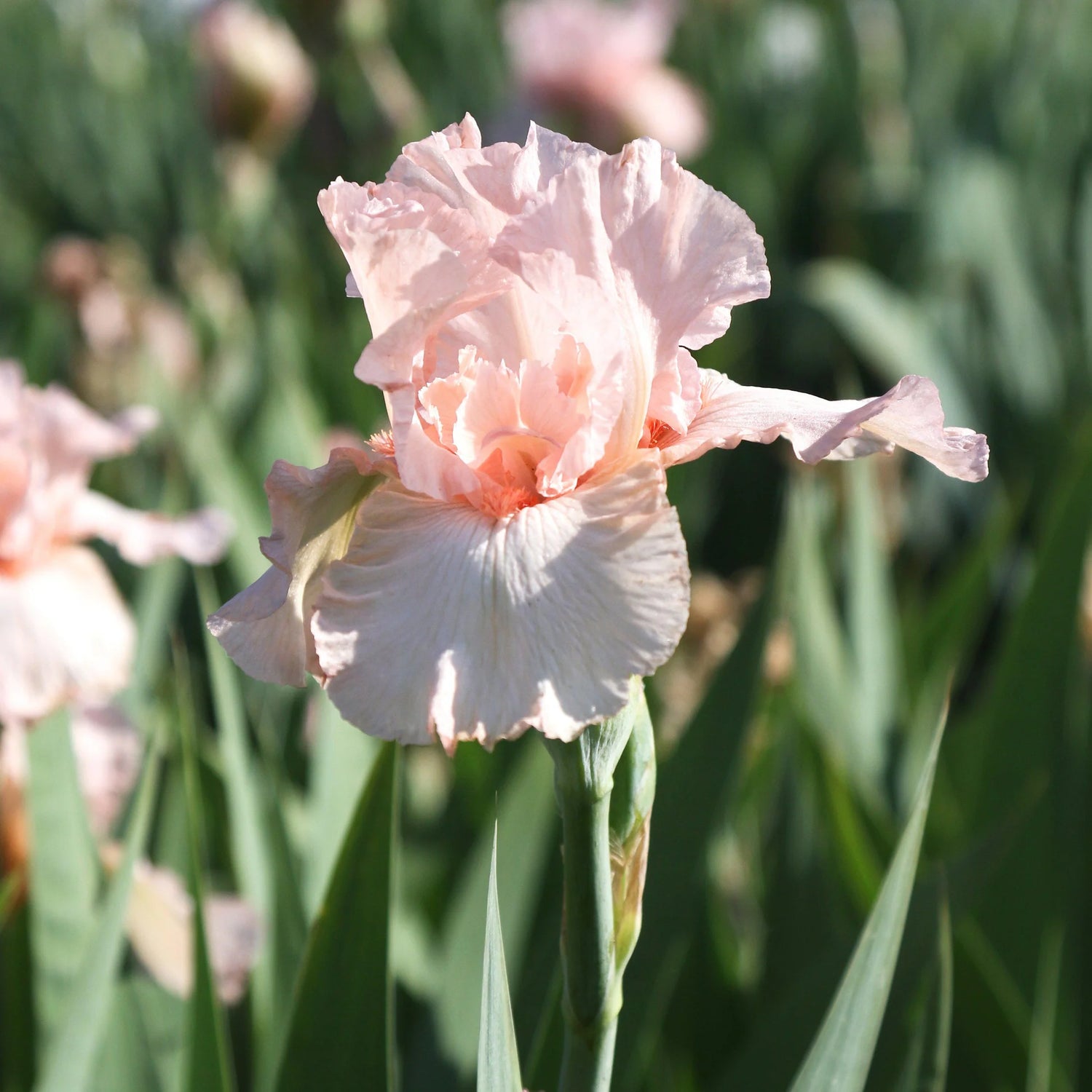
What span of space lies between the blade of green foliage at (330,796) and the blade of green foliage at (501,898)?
3.4 inches

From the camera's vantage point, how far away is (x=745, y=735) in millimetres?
712

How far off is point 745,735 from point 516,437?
0.36 meters

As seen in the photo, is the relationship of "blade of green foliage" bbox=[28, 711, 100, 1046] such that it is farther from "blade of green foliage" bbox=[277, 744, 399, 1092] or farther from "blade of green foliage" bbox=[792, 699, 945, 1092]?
"blade of green foliage" bbox=[792, 699, 945, 1092]

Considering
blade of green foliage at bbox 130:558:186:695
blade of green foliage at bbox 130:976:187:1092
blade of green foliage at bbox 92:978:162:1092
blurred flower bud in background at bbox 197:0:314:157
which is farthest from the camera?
blurred flower bud in background at bbox 197:0:314:157

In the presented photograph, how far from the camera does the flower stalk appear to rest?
38 centimetres

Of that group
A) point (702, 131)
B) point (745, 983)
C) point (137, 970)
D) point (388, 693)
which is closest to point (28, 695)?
point (137, 970)

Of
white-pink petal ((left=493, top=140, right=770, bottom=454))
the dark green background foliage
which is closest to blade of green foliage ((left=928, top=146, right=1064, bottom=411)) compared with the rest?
the dark green background foliage

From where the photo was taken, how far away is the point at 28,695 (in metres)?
0.62

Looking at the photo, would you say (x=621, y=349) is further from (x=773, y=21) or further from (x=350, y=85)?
(x=773, y=21)

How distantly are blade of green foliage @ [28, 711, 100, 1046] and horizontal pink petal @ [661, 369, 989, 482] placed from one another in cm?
39

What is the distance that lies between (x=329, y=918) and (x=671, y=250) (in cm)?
32

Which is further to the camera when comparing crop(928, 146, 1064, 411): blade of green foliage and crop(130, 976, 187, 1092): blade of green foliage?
crop(928, 146, 1064, 411): blade of green foliage

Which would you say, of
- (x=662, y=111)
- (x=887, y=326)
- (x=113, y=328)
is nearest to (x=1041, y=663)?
(x=887, y=326)

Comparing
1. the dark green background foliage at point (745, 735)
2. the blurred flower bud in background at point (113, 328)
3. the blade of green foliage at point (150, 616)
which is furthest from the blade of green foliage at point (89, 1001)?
the blurred flower bud in background at point (113, 328)
